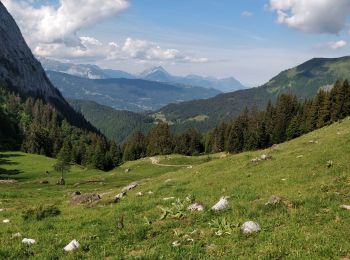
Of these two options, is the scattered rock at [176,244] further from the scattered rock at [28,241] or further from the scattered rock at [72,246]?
the scattered rock at [28,241]

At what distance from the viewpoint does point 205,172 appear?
4131 cm

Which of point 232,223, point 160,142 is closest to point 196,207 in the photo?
point 232,223

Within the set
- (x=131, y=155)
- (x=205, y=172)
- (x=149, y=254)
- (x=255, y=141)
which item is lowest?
(x=131, y=155)

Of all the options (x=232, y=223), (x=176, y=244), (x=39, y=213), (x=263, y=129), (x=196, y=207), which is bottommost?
(x=263, y=129)

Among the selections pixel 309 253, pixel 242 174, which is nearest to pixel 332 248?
pixel 309 253

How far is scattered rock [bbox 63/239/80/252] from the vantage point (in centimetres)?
1637

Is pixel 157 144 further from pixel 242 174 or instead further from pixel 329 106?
pixel 242 174

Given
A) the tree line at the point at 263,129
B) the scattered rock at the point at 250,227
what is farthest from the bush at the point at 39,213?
the tree line at the point at 263,129

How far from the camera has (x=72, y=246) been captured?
54.2 feet

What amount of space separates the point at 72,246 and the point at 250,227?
7.25m

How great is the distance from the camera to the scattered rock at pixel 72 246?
16373 mm

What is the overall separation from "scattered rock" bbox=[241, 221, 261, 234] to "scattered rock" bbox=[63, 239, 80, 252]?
6.79m

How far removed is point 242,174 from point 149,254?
2003cm

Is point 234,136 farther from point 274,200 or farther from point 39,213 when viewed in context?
point 274,200
